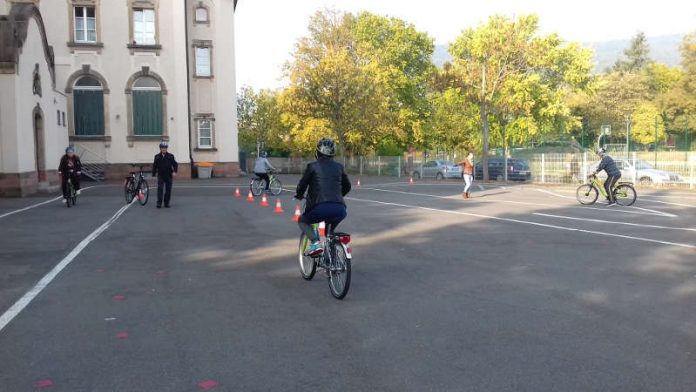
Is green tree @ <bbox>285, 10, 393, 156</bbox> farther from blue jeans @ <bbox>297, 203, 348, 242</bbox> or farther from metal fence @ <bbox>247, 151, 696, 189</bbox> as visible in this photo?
blue jeans @ <bbox>297, 203, 348, 242</bbox>

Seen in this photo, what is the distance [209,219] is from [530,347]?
35.8 feet

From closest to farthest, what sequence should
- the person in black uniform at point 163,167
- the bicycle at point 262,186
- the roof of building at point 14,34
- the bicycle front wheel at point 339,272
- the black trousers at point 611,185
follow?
the bicycle front wheel at point 339,272 < the person in black uniform at point 163,167 < the black trousers at point 611,185 < the roof of building at point 14,34 < the bicycle at point 262,186

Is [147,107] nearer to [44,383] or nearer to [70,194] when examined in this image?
[70,194]

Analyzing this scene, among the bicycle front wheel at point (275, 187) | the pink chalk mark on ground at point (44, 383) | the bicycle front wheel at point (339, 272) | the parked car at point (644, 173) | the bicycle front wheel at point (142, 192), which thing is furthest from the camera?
the parked car at point (644, 173)

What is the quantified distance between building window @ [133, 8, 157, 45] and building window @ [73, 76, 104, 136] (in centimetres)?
357

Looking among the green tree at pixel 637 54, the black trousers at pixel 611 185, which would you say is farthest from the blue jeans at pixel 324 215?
the green tree at pixel 637 54

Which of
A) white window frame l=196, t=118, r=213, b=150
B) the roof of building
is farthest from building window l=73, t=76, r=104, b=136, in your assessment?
the roof of building

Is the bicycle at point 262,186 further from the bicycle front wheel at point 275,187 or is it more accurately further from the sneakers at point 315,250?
the sneakers at point 315,250

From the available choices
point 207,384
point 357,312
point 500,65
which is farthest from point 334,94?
point 207,384

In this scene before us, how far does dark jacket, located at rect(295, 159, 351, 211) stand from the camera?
23.2ft

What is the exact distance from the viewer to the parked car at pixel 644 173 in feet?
94.8

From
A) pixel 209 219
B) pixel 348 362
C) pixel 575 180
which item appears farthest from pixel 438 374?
pixel 575 180

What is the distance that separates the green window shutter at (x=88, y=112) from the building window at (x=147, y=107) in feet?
6.36

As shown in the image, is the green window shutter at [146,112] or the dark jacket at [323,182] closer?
the dark jacket at [323,182]
